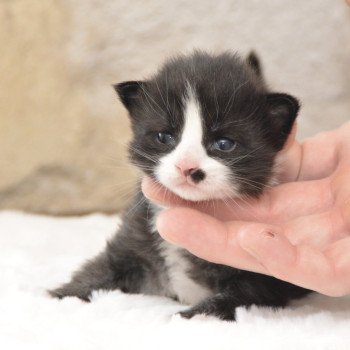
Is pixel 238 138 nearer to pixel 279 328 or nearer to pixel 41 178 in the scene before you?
pixel 279 328

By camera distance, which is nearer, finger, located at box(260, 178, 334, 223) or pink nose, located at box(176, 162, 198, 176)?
pink nose, located at box(176, 162, 198, 176)

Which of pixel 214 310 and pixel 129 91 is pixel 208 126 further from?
pixel 214 310

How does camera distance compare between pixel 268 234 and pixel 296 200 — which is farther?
pixel 296 200

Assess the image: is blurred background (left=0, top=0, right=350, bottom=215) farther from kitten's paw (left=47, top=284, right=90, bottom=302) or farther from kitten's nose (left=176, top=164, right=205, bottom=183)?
kitten's nose (left=176, top=164, right=205, bottom=183)

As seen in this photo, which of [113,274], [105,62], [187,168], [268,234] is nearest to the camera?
[268,234]

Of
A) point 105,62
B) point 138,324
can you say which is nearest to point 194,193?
point 138,324

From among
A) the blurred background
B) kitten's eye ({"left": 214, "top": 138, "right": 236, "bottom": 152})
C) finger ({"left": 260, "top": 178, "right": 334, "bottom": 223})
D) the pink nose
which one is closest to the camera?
the pink nose

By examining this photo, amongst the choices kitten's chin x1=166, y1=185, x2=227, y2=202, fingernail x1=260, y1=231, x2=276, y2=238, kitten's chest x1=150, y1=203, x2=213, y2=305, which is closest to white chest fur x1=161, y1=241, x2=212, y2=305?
kitten's chest x1=150, y1=203, x2=213, y2=305

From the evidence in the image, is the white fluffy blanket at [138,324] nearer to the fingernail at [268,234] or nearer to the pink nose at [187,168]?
the fingernail at [268,234]
